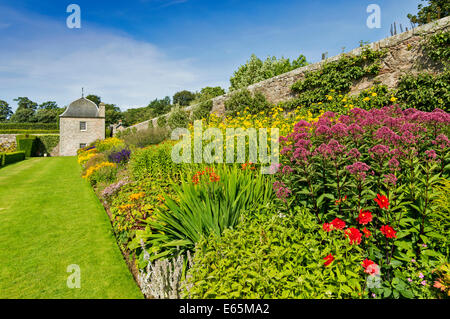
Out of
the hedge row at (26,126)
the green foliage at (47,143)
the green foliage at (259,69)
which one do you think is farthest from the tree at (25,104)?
the green foliage at (259,69)

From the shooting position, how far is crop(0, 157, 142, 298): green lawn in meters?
2.99

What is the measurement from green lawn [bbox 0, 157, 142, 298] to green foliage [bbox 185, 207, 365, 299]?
4.55 ft

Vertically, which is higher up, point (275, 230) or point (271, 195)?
point (271, 195)

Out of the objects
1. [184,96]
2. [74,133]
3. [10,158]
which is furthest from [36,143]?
[184,96]

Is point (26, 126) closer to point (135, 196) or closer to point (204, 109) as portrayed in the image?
point (204, 109)

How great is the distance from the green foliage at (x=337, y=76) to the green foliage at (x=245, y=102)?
4.77ft

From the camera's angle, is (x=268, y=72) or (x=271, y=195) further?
(x=268, y=72)

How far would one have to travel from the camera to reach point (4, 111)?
73.1 m

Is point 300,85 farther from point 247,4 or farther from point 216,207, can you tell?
point 216,207

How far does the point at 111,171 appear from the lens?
333 inches

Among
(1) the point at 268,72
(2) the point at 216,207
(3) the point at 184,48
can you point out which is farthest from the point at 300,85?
(1) the point at 268,72

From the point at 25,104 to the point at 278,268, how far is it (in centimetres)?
9216

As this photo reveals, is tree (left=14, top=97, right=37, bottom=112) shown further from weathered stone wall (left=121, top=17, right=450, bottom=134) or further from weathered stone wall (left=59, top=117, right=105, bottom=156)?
weathered stone wall (left=121, top=17, right=450, bottom=134)
